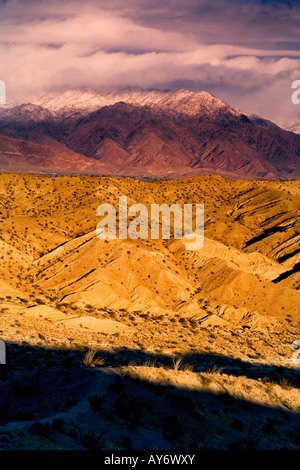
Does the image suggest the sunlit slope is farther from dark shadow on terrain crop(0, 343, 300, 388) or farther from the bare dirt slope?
dark shadow on terrain crop(0, 343, 300, 388)

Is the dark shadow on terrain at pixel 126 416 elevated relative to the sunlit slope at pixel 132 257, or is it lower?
elevated

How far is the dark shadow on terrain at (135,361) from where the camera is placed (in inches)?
842

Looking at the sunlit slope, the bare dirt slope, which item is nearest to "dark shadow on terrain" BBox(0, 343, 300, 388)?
the bare dirt slope

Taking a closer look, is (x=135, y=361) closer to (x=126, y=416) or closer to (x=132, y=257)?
(x=126, y=416)

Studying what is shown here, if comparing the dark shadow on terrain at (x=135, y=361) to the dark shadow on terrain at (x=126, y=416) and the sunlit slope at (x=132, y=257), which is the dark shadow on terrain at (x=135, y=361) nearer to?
the dark shadow on terrain at (x=126, y=416)

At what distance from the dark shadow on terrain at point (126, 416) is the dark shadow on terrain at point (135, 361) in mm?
3939

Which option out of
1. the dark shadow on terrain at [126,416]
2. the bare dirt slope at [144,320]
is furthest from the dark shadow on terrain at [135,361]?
the dark shadow on terrain at [126,416]

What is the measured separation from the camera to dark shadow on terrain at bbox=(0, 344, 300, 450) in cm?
1098

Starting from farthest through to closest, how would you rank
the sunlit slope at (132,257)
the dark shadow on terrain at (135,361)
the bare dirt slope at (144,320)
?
the sunlit slope at (132,257)
the dark shadow on terrain at (135,361)
the bare dirt slope at (144,320)

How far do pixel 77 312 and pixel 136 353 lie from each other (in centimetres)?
742
